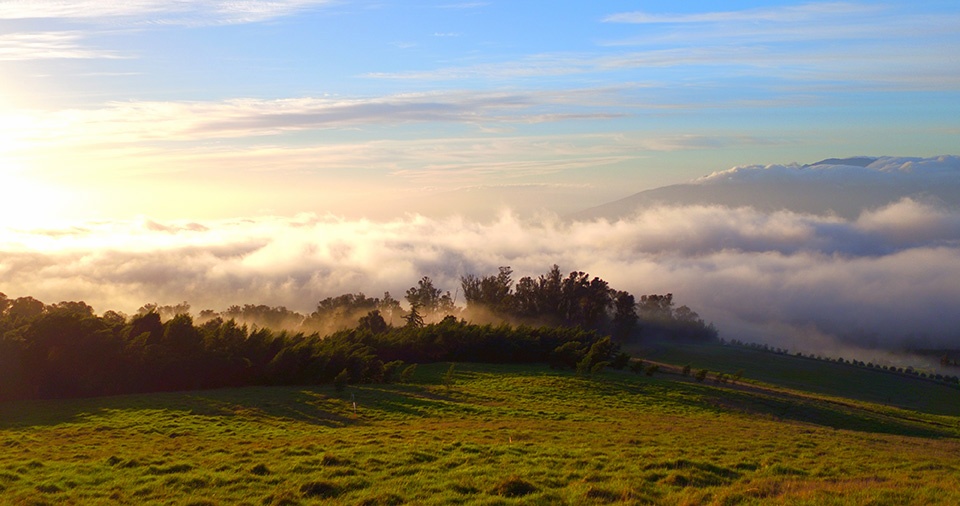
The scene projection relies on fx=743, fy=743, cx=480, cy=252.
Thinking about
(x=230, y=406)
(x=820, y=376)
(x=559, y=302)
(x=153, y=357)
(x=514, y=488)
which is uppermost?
(x=559, y=302)

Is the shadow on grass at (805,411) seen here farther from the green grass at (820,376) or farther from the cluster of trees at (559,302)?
the cluster of trees at (559,302)

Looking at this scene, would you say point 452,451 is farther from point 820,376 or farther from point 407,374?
point 820,376

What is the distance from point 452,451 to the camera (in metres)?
22.3

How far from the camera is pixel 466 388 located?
5134 centimetres

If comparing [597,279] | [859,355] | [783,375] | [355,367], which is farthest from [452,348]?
[859,355]

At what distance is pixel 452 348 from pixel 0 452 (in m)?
52.1

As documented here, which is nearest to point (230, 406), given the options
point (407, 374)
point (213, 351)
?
point (213, 351)

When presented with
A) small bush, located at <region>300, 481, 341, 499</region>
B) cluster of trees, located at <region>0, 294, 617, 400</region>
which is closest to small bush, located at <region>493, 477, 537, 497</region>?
small bush, located at <region>300, 481, 341, 499</region>

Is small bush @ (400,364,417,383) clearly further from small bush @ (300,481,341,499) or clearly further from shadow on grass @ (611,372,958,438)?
small bush @ (300,481,341,499)

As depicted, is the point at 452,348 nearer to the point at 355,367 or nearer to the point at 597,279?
the point at 355,367

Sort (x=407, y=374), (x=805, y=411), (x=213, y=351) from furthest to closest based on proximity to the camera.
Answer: (x=407, y=374) → (x=213, y=351) → (x=805, y=411)

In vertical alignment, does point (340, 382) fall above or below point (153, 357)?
below

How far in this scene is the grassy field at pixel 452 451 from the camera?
16.8m

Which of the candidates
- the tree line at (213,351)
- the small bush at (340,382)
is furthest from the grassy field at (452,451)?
the tree line at (213,351)
